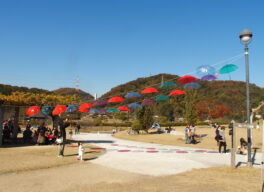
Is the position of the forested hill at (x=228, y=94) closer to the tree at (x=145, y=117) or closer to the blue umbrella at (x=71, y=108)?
the tree at (x=145, y=117)

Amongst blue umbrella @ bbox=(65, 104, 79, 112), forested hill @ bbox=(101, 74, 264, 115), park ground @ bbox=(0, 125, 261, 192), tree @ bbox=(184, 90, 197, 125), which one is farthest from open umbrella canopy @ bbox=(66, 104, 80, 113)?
forested hill @ bbox=(101, 74, 264, 115)

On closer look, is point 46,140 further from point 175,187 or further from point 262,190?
point 262,190

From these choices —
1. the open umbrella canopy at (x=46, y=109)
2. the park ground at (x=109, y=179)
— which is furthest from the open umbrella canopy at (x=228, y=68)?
the open umbrella canopy at (x=46, y=109)

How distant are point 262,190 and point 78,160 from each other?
739 cm

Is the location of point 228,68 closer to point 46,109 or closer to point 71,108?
point 71,108

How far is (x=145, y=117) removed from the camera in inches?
1094

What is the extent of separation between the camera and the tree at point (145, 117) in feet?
91.6

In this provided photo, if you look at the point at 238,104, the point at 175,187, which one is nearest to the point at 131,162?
the point at 175,187

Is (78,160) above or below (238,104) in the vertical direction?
below

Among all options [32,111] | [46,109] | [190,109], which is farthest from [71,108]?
[190,109]

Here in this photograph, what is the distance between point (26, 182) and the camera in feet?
22.6

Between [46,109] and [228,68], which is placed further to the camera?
[46,109]

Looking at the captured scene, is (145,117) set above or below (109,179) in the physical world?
above

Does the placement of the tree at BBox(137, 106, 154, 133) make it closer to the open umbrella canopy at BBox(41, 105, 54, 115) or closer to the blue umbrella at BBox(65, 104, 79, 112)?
the blue umbrella at BBox(65, 104, 79, 112)
